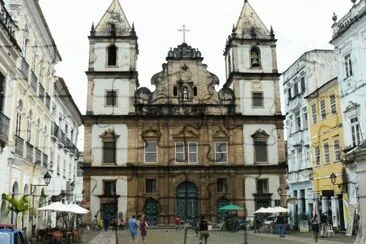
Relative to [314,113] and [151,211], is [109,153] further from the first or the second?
[314,113]

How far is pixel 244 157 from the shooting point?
3703cm

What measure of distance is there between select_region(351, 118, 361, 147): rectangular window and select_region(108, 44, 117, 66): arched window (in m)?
19.5

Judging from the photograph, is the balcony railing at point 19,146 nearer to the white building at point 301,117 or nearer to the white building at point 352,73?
the white building at point 352,73

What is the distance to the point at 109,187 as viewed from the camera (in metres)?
35.8

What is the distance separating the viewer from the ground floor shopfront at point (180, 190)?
3556cm

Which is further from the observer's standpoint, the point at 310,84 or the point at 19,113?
the point at 310,84

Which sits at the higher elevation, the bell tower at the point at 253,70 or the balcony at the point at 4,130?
the bell tower at the point at 253,70

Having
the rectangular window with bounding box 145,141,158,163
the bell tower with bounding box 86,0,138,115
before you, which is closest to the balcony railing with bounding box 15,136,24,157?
the bell tower with bounding box 86,0,138,115

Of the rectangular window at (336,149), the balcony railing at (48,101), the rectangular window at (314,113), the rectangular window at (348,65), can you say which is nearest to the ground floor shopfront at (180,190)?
the rectangular window at (314,113)

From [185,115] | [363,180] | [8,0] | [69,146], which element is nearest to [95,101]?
[69,146]

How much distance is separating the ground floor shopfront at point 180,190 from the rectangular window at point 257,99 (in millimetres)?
5048

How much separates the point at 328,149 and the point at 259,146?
27.7 feet

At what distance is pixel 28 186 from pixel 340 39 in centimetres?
1823

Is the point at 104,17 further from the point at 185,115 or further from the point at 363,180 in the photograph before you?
the point at 363,180
